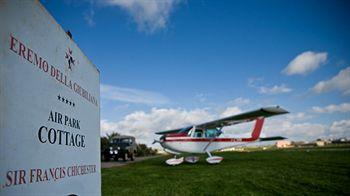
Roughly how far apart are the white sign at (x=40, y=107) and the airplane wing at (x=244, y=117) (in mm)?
12618

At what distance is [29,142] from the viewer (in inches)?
66.3

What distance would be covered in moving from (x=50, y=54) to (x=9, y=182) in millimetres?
989

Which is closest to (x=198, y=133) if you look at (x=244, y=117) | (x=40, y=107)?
(x=244, y=117)

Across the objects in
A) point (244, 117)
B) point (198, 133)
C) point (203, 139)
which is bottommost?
point (203, 139)

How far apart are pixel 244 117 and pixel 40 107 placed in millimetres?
15755

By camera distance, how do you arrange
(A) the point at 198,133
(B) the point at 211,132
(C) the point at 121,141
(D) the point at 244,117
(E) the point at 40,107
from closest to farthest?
(E) the point at 40,107 → (D) the point at 244,117 → (A) the point at 198,133 → (B) the point at 211,132 → (C) the point at 121,141

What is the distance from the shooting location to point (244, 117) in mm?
16734

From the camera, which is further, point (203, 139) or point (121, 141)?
point (121, 141)

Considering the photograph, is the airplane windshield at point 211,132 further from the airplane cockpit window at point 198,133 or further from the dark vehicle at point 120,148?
the dark vehicle at point 120,148

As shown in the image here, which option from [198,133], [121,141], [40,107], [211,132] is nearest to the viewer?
[40,107]

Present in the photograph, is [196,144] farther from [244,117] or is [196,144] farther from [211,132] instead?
[244,117]

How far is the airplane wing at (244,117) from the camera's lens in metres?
14.3

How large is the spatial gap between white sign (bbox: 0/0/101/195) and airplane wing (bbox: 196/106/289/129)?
1262cm

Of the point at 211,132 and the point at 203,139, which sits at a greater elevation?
the point at 211,132
